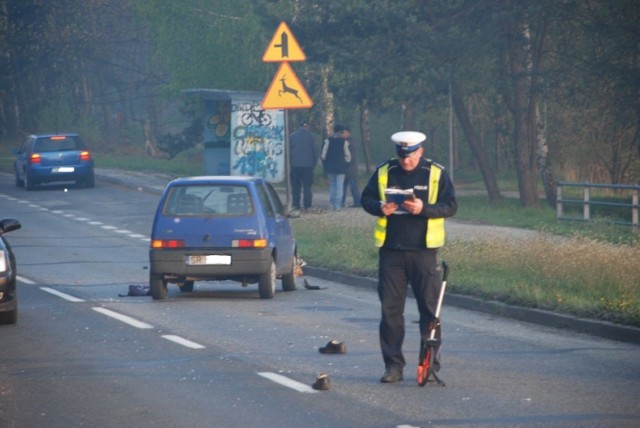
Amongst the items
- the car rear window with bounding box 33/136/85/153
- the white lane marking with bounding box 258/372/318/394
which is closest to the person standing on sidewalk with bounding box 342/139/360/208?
the car rear window with bounding box 33/136/85/153

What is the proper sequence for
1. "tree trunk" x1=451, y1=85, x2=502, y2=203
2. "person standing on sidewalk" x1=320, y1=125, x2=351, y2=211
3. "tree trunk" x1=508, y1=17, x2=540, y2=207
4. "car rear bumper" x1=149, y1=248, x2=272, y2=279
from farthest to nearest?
"tree trunk" x1=451, y1=85, x2=502, y2=203 → "tree trunk" x1=508, y1=17, x2=540, y2=207 → "person standing on sidewalk" x1=320, y1=125, x2=351, y2=211 → "car rear bumper" x1=149, y1=248, x2=272, y2=279

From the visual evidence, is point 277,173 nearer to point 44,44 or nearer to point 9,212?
point 9,212

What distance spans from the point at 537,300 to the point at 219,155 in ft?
86.1

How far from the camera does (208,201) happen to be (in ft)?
55.5

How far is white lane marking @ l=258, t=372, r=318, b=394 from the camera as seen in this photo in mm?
9977

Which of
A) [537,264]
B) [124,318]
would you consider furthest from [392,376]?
[537,264]

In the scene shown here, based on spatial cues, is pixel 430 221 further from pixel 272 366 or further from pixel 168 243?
pixel 168 243

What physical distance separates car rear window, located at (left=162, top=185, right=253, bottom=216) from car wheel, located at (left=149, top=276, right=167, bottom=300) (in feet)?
2.65

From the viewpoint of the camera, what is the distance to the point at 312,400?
376 inches

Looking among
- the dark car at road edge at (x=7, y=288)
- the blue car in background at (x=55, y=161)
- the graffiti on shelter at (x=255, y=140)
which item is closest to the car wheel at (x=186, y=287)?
the dark car at road edge at (x=7, y=288)


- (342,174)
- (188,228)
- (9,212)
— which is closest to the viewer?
(188,228)

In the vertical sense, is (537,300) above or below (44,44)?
below

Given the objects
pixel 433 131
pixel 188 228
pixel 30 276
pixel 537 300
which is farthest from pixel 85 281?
pixel 433 131

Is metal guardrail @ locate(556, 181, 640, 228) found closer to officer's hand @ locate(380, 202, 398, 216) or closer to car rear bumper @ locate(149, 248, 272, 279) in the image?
car rear bumper @ locate(149, 248, 272, 279)
